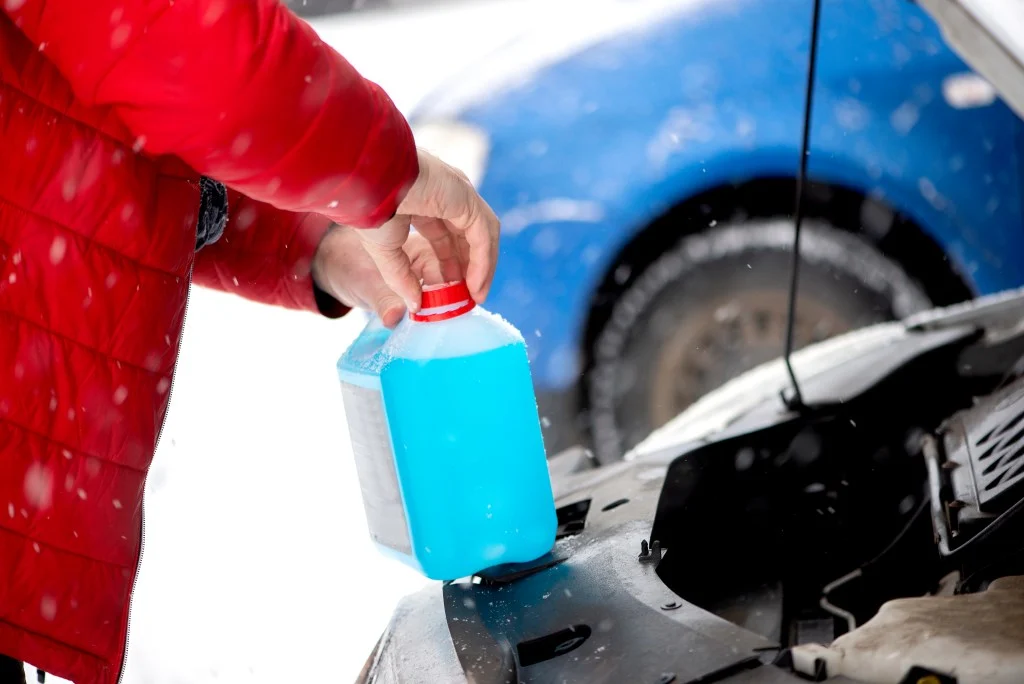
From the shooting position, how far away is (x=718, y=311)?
117 inches

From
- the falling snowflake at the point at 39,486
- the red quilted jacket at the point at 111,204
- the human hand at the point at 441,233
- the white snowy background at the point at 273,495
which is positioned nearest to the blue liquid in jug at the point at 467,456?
the human hand at the point at 441,233

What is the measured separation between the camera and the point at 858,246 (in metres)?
2.88

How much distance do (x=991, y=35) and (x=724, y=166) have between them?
5.84 feet

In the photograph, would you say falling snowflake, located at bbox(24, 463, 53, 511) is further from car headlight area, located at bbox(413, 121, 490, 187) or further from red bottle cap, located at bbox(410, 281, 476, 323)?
car headlight area, located at bbox(413, 121, 490, 187)

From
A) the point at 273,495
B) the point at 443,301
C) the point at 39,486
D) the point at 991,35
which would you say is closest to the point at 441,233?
the point at 443,301

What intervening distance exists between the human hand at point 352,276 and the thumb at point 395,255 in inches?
6.0

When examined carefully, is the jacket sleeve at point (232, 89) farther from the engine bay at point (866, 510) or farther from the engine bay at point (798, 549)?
the engine bay at point (866, 510)

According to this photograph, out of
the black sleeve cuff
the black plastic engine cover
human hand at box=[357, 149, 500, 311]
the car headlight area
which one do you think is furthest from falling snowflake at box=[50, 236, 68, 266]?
the car headlight area

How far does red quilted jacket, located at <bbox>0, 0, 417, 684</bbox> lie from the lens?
94cm

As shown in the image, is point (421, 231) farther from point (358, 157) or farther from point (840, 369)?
point (840, 369)

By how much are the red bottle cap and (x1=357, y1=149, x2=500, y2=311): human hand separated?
1cm

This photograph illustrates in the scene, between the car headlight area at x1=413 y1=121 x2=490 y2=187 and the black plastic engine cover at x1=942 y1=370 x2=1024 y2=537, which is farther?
the car headlight area at x1=413 y1=121 x2=490 y2=187

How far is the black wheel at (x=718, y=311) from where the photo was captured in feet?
9.51

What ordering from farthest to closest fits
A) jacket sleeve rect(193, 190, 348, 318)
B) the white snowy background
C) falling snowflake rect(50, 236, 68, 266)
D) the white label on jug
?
the white snowy background
jacket sleeve rect(193, 190, 348, 318)
the white label on jug
falling snowflake rect(50, 236, 68, 266)
